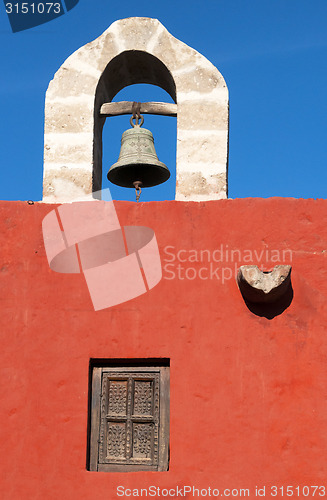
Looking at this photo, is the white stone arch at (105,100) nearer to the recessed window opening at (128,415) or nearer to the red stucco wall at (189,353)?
the red stucco wall at (189,353)

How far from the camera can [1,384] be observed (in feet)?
13.6

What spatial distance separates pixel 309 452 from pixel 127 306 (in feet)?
4.29

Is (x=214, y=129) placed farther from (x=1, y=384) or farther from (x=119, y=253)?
(x=1, y=384)

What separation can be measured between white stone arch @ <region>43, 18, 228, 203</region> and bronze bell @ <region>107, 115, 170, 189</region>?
16cm

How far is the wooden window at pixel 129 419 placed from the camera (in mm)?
4055

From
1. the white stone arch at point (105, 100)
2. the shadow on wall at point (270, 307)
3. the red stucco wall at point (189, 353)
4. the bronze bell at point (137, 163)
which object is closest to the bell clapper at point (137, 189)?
the bronze bell at point (137, 163)

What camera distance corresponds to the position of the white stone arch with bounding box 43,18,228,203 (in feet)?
15.2

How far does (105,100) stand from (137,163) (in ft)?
2.09

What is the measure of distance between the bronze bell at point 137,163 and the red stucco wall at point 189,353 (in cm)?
52

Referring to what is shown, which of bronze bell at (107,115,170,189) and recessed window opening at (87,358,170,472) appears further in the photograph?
bronze bell at (107,115,170,189)

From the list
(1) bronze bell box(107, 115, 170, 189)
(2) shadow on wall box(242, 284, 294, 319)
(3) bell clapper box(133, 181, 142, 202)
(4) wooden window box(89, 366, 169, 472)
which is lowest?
(4) wooden window box(89, 366, 169, 472)

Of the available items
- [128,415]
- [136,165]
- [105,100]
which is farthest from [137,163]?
[128,415]

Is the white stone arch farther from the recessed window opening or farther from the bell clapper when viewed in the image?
the recessed window opening

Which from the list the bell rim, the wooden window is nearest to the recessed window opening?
the wooden window
